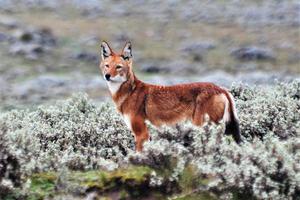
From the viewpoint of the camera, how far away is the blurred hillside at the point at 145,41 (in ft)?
174

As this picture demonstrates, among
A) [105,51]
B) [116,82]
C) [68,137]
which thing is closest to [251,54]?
[68,137]

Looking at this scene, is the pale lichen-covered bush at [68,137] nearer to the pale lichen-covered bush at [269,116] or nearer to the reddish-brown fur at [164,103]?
the reddish-brown fur at [164,103]

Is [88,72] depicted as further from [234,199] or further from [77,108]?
[234,199]

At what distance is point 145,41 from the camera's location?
64.3 metres

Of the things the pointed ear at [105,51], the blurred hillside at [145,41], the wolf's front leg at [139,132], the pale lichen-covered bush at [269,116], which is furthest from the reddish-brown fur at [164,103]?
the blurred hillside at [145,41]

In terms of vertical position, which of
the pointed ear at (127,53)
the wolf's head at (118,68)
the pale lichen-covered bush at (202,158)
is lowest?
the pale lichen-covered bush at (202,158)

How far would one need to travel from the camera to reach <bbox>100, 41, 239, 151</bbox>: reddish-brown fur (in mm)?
11133

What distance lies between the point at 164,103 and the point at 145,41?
53.1 metres

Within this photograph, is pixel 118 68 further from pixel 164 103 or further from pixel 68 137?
pixel 68 137

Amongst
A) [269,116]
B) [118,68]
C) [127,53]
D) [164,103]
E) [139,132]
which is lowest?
[269,116]

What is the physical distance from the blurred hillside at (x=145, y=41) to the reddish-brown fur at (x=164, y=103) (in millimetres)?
32878

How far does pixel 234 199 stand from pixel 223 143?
2.06 ft

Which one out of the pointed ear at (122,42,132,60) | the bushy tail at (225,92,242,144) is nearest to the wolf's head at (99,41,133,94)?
the pointed ear at (122,42,132,60)

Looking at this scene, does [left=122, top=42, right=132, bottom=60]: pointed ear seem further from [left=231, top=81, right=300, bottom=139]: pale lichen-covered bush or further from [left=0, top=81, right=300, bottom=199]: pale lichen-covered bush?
[left=231, top=81, right=300, bottom=139]: pale lichen-covered bush
